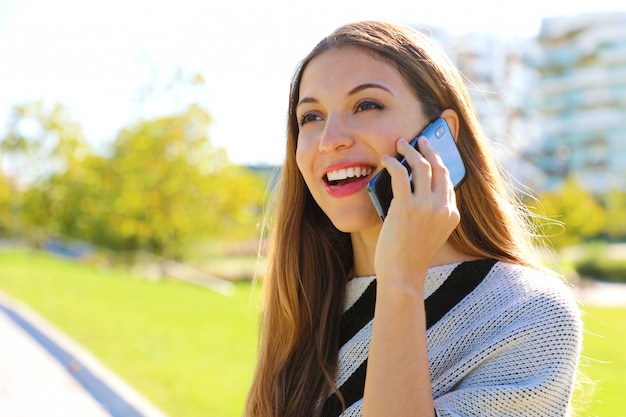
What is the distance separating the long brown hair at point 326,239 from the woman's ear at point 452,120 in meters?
0.02

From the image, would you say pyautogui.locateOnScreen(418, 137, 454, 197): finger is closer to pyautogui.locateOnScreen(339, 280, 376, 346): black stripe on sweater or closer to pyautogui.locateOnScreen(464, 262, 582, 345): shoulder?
pyautogui.locateOnScreen(464, 262, 582, 345): shoulder

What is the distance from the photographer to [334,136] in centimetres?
170

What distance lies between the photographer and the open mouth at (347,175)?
1703 millimetres

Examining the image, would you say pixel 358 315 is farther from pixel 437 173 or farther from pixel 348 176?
pixel 437 173

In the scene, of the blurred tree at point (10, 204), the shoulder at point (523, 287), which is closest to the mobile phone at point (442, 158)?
the shoulder at point (523, 287)

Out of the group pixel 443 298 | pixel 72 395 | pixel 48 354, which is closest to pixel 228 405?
pixel 72 395

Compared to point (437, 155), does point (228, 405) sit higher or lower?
lower

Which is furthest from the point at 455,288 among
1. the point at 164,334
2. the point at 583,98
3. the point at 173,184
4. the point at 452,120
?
the point at 583,98

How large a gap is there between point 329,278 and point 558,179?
237ft

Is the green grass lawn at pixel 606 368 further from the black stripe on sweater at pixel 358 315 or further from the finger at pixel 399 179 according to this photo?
the finger at pixel 399 179

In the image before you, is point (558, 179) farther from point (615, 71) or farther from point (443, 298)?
point (443, 298)

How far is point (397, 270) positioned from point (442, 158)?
1.24 feet

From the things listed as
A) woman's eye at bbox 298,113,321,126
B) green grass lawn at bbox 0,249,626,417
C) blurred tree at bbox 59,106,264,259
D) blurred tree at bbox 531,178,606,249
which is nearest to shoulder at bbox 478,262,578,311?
woman's eye at bbox 298,113,321,126

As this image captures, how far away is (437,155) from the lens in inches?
62.1
